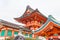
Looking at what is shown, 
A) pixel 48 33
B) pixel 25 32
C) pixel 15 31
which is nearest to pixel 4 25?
pixel 15 31

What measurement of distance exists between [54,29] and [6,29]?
11.3 m

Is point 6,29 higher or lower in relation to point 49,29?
higher

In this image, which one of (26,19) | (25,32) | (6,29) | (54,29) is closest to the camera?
(54,29)

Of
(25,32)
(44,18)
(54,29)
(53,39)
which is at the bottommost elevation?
(53,39)

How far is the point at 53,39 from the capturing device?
37.5ft

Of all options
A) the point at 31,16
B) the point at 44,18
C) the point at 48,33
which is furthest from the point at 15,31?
the point at 48,33

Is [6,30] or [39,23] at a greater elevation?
[39,23]

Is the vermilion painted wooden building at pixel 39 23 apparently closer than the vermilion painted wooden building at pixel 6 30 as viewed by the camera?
Yes

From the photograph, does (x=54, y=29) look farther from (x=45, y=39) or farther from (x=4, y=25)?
(x=4, y=25)

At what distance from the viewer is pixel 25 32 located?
23562 millimetres

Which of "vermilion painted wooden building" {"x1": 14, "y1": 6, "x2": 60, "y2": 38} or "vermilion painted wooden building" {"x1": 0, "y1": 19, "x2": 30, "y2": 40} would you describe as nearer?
"vermilion painted wooden building" {"x1": 14, "y1": 6, "x2": 60, "y2": 38}

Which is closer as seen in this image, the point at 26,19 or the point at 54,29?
the point at 54,29

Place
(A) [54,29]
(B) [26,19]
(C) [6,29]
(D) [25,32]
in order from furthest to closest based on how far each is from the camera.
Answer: (B) [26,19] → (D) [25,32] → (C) [6,29] → (A) [54,29]

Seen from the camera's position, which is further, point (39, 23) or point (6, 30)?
point (39, 23)
